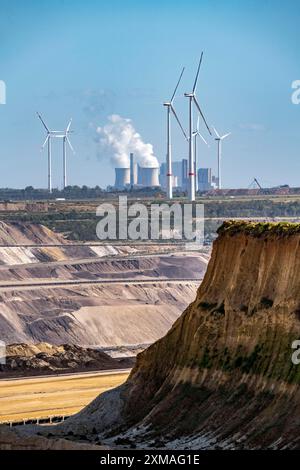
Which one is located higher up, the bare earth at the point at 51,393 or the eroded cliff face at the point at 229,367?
the eroded cliff face at the point at 229,367

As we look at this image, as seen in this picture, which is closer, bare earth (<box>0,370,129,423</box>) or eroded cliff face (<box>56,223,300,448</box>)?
eroded cliff face (<box>56,223,300,448</box>)

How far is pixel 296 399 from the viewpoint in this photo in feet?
228

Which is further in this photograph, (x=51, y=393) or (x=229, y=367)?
(x=51, y=393)

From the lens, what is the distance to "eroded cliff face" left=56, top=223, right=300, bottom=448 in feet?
233

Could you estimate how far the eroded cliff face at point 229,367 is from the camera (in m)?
71.1

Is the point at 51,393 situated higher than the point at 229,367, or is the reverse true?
the point at 229,367

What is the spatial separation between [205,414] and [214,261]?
10122 millimetres

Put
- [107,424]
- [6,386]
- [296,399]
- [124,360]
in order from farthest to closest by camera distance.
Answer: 1. [124,360]
2. [6,386]
3. [107,424]
4. [296,399]

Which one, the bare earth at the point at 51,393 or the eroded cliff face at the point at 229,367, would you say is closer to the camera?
the eroded cliff face at the point at 229,367

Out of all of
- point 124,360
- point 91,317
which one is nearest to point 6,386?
point 124,360

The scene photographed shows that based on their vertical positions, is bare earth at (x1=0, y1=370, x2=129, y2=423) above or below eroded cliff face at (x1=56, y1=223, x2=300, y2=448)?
below

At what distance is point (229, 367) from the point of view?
7625 cm
